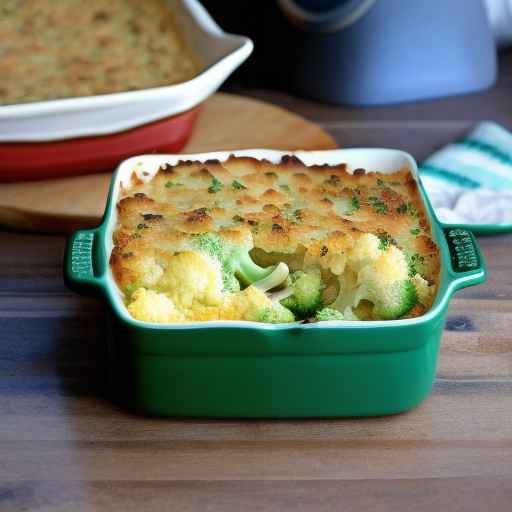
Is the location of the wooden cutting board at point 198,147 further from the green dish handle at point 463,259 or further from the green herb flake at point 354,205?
the green dish handle at point 463,259

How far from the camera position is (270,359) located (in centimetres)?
96

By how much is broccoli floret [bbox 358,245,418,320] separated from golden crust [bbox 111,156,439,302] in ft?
0.15

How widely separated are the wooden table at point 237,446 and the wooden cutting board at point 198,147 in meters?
0.24

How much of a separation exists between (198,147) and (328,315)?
0.78 meters

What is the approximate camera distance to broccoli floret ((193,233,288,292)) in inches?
41.1

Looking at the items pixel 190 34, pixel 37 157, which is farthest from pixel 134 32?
pixel 37 157

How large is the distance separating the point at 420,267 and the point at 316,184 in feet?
0.71

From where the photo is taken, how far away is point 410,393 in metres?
1.02

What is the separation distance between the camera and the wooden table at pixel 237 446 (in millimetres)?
947

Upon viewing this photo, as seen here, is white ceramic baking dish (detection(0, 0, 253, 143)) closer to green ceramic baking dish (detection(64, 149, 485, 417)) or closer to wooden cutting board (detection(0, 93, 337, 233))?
wooden cutting board (detection(0, 93, 337, 233))

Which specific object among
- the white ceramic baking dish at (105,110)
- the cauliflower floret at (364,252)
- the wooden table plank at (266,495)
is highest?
the cauliflower floret at (364,252)

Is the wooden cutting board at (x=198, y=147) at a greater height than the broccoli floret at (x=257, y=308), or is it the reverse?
the broccoli floret at (x=257, y=308)

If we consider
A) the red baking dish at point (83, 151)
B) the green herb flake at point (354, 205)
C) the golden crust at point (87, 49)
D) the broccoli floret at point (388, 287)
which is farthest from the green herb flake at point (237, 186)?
the golden crust at point (87, 49)

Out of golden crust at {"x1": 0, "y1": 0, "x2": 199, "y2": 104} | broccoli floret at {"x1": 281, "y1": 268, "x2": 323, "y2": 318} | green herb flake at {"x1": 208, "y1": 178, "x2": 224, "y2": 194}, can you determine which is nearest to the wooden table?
broccoli floret at {"x1": 281, "y1": 268, "x2": 323, "y2": 318}
